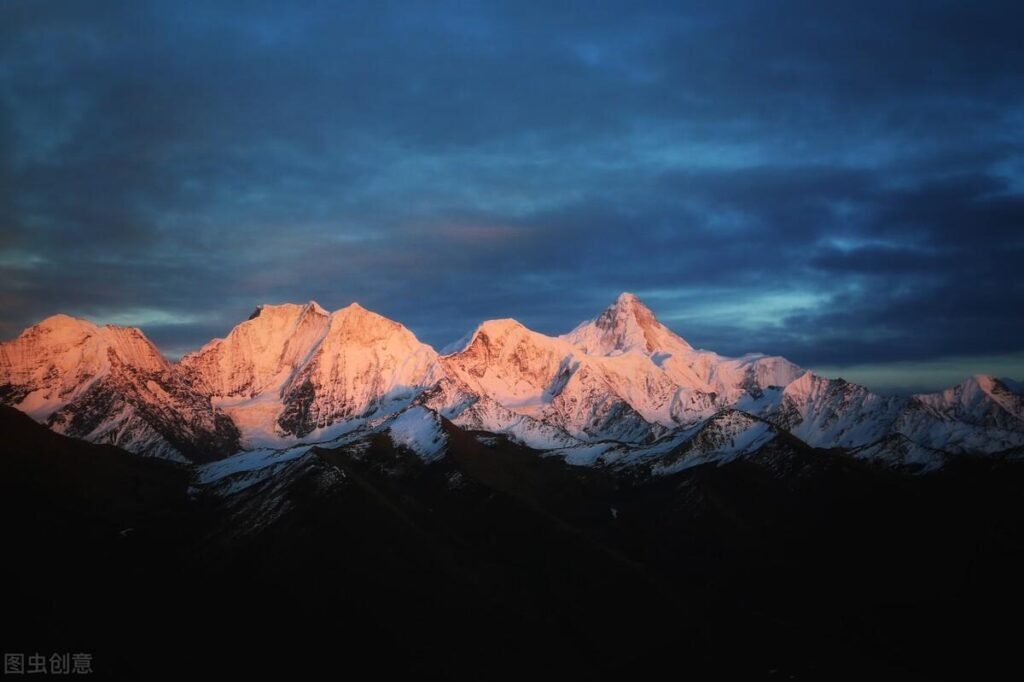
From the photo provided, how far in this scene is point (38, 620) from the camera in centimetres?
18638

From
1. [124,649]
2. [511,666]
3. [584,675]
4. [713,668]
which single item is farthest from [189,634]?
[713,668]

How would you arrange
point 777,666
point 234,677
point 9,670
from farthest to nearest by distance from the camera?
point 777,666 < point 234,677 < point 9,670

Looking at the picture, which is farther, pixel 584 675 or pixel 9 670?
pixel 584 675

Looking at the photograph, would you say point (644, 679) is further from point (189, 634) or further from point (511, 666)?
point (189, 634)

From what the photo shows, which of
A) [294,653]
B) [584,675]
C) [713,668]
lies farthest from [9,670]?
[713,668]

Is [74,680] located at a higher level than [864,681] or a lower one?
higher

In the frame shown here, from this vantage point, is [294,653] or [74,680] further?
[294,653]

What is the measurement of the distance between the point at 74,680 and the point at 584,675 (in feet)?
296

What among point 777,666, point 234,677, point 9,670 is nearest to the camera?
point 9,670

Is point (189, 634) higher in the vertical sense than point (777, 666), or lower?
Answer: higher

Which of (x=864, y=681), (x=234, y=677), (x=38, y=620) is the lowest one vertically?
(x=864, y=681)

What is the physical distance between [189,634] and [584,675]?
74.9 m

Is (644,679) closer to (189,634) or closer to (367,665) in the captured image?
(367,665)

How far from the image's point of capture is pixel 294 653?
195250 millimetres
